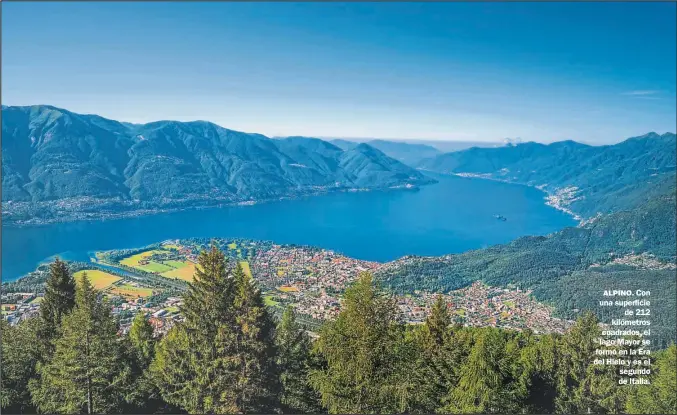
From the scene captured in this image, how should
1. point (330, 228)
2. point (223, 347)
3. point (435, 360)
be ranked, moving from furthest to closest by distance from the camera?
point (330, 228) → point (435, 360) → point (223, 347)

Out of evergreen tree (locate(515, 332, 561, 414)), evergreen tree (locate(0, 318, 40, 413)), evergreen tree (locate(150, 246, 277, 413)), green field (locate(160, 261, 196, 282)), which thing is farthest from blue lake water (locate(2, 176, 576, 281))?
evergreen tree (locate(150, 246, 277, 413))

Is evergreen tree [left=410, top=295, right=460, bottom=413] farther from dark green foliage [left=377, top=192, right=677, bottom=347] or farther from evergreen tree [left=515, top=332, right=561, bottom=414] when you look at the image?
dark green foliage [left=377, top=192, right=677, bottom=347]

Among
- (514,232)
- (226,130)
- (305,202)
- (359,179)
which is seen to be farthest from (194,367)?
(226,130)

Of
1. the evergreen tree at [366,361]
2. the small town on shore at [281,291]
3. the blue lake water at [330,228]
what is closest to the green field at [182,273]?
the small town on shore at [281,291]

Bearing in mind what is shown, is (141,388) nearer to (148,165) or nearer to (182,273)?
(182,273)

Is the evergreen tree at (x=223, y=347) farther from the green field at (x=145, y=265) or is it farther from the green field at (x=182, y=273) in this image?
the green field at (x=145, y=265)

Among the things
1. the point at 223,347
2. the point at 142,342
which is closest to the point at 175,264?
the point at 142,342

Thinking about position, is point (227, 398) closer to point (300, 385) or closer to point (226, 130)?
point (300, 385)
